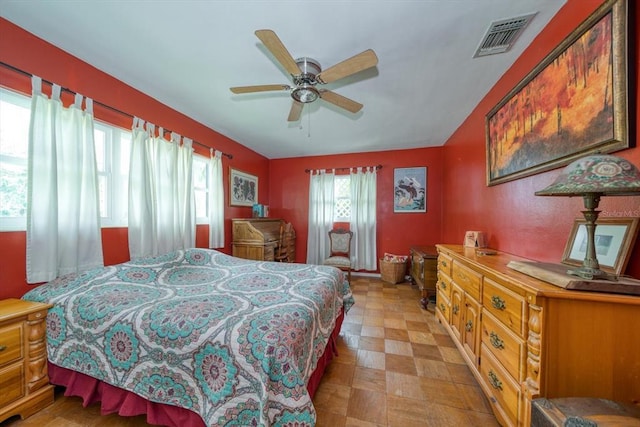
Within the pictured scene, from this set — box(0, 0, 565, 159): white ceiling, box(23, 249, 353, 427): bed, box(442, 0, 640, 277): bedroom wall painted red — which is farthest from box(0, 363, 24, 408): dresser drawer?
box(442, 0, 640, 277): bedroom wall painted red

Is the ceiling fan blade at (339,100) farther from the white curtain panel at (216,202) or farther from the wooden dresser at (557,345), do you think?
the white curtain panel at (216,202)

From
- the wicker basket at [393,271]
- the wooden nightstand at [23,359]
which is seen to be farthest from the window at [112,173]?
the wicker basket at [393,271]

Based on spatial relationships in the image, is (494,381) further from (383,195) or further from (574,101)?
(383,195)

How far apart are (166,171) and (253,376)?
241cm

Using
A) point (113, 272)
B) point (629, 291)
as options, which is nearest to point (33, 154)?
point (113, 272)

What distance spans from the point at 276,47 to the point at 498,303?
203 centimetres

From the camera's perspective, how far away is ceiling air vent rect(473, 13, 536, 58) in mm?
1488

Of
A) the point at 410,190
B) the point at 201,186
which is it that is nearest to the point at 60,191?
the point at 201,186

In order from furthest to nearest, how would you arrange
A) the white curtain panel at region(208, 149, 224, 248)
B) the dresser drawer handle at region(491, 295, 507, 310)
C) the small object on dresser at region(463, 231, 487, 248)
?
the white curtain panel at region(208, 149, 224, 248) → the small object on dresser at region(463, 231, 487, 248) → the dresser drawer handle at region(491, 295, 507, 310)

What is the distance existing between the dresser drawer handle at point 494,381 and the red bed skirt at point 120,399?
1.07 m

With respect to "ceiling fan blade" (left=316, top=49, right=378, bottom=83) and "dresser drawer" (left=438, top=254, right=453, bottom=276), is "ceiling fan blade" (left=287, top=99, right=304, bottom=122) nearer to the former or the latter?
"ceiling fan blade" (left=316, top=49, right=378, bottom=83)

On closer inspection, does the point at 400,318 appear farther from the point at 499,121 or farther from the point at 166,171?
the point at 166,171

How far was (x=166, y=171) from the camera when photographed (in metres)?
2.56

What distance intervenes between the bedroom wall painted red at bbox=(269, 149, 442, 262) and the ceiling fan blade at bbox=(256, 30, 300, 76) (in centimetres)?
314
